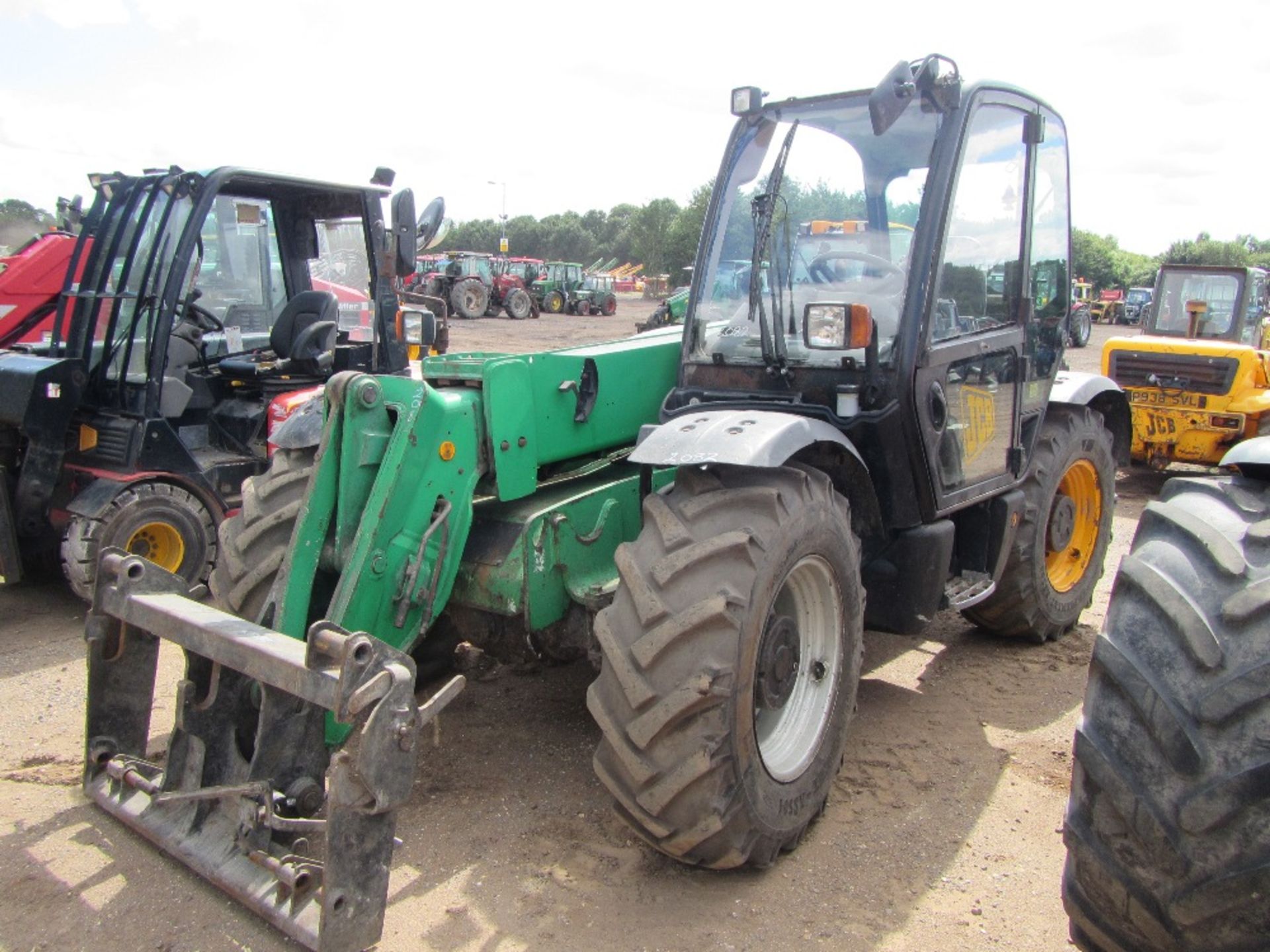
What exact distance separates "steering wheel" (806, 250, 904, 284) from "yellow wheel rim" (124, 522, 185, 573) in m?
3.80

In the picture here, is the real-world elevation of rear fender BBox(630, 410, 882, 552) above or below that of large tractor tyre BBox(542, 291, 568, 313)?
above

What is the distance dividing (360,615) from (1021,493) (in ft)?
9.92

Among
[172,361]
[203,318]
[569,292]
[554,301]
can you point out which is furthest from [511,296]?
[172,361]

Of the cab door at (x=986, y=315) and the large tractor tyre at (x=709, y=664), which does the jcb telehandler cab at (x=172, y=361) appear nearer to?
the cab door at (x=986, y=315)

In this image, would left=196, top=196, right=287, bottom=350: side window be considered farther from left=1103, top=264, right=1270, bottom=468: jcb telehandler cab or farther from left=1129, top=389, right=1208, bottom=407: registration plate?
left=1129, top=389, right=1208, bottom=407: registration plate

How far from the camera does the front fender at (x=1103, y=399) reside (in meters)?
5.02

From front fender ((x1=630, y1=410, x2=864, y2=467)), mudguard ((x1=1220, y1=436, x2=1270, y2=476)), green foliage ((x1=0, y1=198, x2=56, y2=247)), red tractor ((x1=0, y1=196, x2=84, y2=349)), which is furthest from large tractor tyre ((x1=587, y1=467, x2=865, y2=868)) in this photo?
→ green foliage ((x1=0, y1=198, x2=56, y2=247))

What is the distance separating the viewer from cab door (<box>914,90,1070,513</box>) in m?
3.78

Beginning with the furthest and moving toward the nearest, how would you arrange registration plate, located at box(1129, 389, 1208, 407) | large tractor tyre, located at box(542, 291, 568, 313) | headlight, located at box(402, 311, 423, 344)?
large tractor tyre, located at box(542, 291, 568, 313) < registration plate, located at box(1129, 389, 1208, 407) < headlight, located at box(402, 311, 423, 344)

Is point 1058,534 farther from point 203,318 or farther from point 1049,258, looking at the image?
point 203,318

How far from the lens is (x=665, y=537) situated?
2959mm

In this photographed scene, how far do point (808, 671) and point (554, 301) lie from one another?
35.4m

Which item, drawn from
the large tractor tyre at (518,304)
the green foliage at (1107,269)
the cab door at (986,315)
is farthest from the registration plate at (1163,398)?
the green foliage at (1107,269)

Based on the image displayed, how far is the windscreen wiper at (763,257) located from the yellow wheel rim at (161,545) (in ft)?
11.7
